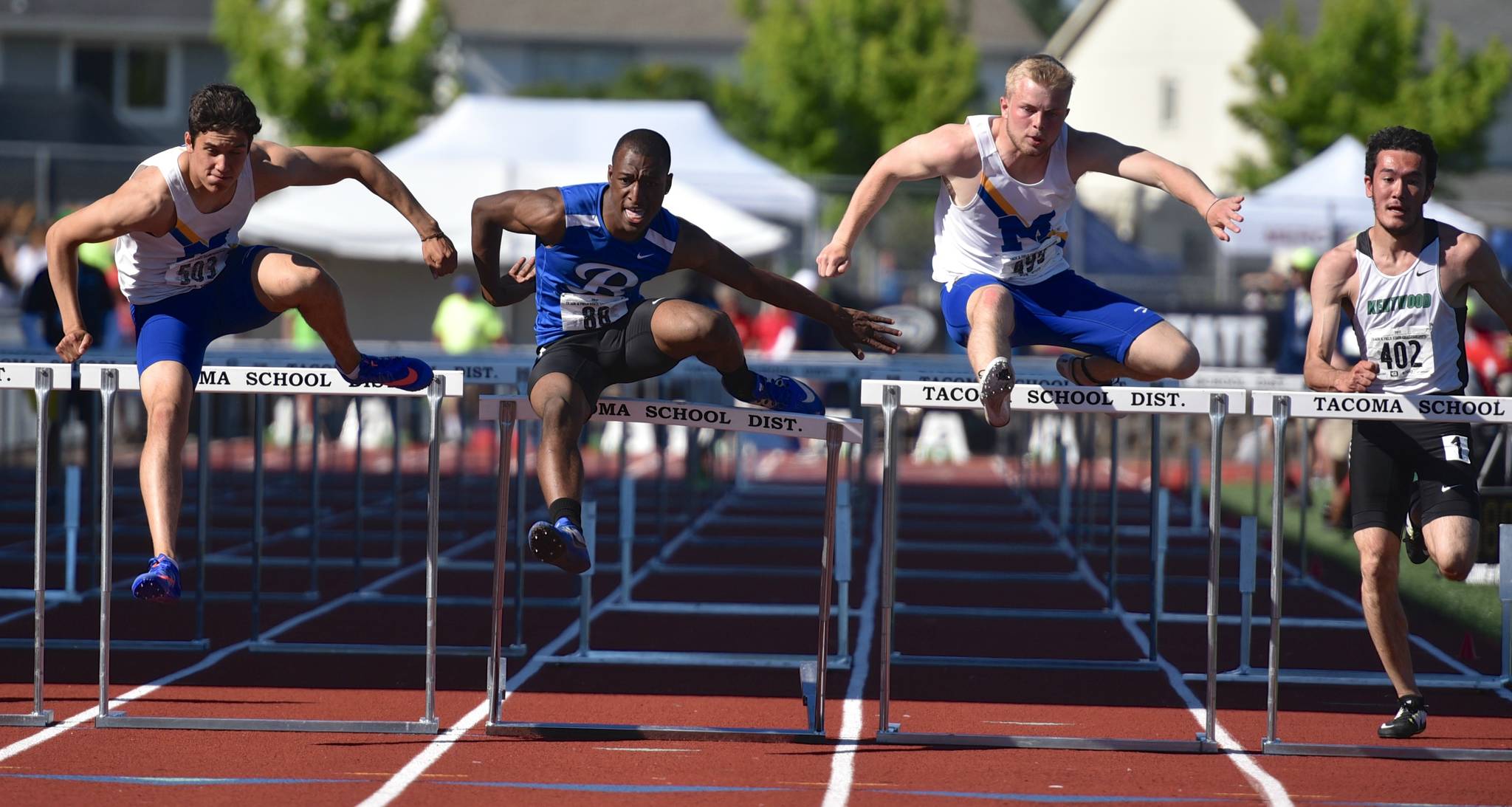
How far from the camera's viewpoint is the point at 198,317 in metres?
6.02

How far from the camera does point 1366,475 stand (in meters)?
6.12

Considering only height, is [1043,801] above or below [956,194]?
below

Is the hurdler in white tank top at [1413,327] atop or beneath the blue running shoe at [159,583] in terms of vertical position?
atop

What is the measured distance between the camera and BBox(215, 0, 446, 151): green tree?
3152 cm

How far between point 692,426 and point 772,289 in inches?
22.7

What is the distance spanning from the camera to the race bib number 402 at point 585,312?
242 inches

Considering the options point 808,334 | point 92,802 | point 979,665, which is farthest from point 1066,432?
point 92,802

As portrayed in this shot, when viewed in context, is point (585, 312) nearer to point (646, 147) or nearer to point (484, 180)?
point (646, 147)

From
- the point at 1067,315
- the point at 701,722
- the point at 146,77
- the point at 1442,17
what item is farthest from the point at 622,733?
the point at 1442,17

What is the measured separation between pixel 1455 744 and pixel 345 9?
29.1 meters

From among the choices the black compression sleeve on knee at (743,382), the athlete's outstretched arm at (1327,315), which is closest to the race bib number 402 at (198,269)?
the black compression sleeve on knee at (743,382)

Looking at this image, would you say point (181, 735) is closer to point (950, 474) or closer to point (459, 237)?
point (459, 237)

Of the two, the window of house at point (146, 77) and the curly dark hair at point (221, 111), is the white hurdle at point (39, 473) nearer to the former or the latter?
the curly dark hair at point (221, 111)

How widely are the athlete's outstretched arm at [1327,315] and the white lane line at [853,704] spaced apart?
1.97 m
